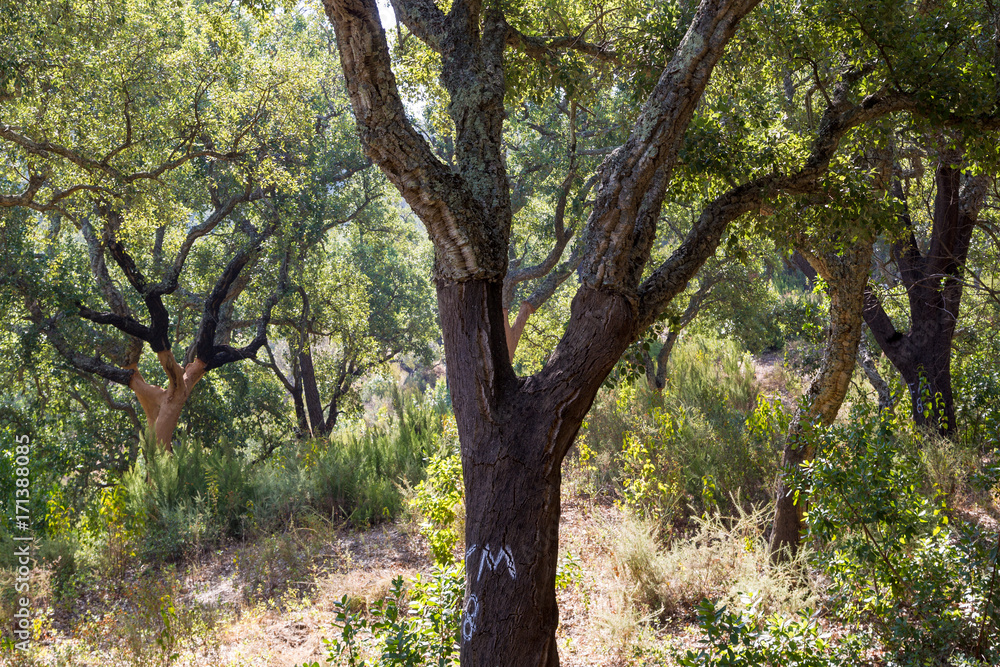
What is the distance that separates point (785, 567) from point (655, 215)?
9.14ft

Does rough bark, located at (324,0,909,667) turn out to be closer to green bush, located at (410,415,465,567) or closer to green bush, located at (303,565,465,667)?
green bush, located at (303,565,465,667)

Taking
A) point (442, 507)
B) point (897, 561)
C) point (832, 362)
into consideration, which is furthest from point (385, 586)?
point (832, 362)

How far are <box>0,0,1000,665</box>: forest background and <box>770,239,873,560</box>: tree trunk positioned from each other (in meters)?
0.03

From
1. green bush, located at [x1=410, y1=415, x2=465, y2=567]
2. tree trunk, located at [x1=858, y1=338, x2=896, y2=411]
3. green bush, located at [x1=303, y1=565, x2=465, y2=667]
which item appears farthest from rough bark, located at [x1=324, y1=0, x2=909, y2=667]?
tree trunk, located at [x1=858, y1=338, x2=896, y2=411]

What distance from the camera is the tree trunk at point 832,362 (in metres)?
4.67

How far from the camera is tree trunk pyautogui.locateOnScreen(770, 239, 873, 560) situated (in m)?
4.67

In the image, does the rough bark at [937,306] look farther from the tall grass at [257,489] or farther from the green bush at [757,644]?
the tall grass at [257,489]

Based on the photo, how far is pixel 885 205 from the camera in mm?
4012

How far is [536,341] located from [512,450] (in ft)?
32.7

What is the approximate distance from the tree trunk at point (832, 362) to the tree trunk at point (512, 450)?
2.32 meters

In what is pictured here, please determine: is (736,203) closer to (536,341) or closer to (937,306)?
(937,306)

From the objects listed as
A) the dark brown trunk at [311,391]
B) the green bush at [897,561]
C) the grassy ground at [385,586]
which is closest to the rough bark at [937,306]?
the grassy ground at [385,586]

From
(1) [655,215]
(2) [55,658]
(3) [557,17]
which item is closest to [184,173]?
(3) [557,17]

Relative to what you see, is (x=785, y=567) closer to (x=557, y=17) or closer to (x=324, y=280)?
(x=557, y=17)
